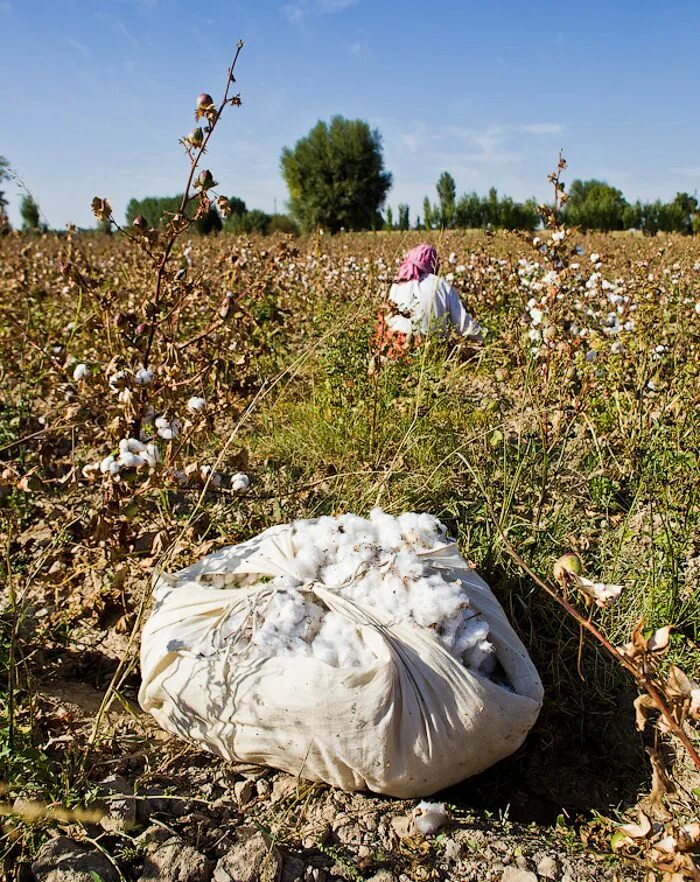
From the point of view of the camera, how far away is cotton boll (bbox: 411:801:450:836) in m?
1.49

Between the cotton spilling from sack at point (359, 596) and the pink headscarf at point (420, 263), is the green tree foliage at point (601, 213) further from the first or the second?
the cotton spilling from sack at point (359, 596)

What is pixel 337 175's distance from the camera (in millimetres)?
34625

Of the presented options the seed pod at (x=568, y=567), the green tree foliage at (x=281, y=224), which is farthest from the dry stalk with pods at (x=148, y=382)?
the green tree foliage at (x=281, y=224)

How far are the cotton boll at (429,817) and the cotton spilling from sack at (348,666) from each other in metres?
0.04

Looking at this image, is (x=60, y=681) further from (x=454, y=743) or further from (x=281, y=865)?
(x=454, y=743)

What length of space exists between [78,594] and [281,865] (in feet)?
3.89

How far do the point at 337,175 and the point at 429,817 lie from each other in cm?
3636

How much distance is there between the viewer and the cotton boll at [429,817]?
149cm

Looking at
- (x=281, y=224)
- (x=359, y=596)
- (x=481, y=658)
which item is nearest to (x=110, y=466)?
(x=359, y=596)

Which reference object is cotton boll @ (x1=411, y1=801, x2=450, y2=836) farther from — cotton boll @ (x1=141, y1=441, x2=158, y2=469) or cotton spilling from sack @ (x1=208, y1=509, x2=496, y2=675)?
cotton boll @ (x1=141, y1=441, x2=158, y2=469)

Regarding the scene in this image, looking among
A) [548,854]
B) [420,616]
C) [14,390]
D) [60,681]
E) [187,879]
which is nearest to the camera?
[187,879]

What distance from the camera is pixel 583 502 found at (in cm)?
252

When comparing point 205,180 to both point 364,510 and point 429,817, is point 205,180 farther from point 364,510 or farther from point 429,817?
point 429,817

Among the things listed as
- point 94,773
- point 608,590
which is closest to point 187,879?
point 94,773
